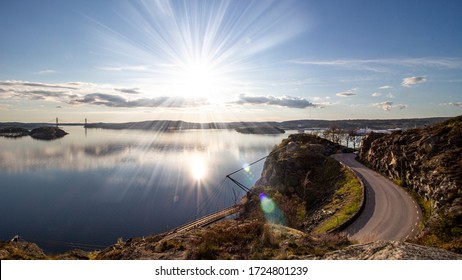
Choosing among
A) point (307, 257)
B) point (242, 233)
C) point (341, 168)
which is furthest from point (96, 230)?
point (341, 168)

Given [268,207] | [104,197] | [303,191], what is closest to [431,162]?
[303,191]

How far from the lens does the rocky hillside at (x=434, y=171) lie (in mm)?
15297

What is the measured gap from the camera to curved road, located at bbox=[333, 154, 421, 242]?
18828 millimetres

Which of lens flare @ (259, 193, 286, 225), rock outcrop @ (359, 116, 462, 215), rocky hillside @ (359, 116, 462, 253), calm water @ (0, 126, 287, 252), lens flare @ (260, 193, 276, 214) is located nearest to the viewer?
rocky hillside @ (359, 116, 462, 253)

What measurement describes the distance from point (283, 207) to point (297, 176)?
13.2m

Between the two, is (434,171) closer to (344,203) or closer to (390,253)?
(344,203)

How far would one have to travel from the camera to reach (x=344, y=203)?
91.8 ft

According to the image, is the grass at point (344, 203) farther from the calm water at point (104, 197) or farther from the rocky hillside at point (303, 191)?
the calm water at point (104, 197)

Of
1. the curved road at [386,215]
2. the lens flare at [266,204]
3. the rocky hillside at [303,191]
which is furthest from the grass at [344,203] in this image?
the lens flare at [266,204]

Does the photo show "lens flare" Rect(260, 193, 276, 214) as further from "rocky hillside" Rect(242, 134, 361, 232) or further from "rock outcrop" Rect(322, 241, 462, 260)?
"rock outcrop" Rect(322, 241, 462, 260)

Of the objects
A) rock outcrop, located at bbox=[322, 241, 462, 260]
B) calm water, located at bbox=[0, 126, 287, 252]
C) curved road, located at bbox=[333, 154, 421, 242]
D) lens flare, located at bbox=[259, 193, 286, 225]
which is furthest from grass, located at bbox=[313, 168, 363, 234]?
calm water, located at bbox=[0, 126, 287, 252]

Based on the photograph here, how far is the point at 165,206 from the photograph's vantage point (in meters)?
43.2

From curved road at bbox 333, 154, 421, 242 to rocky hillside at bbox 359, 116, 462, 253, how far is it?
1181mm
